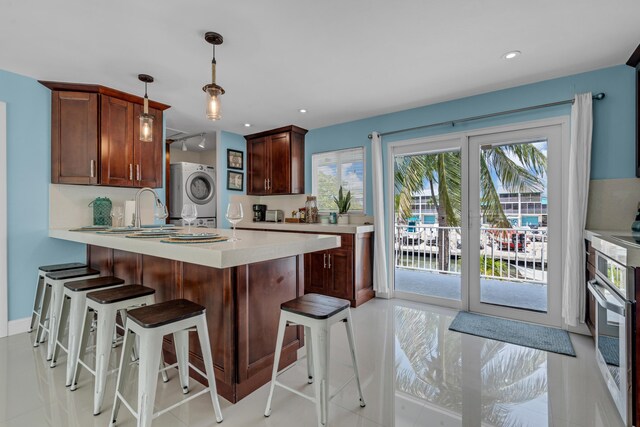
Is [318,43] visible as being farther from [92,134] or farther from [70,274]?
[70,274]

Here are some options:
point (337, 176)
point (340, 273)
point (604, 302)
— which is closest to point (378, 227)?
point (340, 273)

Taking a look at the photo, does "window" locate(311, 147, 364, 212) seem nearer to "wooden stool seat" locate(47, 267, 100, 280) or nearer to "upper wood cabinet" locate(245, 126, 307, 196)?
"upper wood cabinet" locate(245, 126, 307, 196)

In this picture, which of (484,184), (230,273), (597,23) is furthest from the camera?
(484,184)

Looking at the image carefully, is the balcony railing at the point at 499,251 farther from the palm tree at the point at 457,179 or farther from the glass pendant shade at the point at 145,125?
the glass pendant shade at the point at 145,125

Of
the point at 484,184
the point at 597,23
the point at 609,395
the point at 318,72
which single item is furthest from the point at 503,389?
the point at 318,72

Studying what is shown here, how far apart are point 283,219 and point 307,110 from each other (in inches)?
76.9

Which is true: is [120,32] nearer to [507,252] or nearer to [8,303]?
[8,303]

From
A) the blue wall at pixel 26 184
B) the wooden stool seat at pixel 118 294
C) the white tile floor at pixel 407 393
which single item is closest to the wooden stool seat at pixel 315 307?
the white tile floor at pixel 407 393

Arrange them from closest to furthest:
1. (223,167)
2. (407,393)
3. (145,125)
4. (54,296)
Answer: (407,393) → (54,296) → (145,125) → (223,167)

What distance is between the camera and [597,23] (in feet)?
6.72

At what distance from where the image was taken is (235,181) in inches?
198

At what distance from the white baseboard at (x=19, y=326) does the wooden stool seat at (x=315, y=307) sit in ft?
9.59

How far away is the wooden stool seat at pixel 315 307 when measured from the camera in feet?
5.04

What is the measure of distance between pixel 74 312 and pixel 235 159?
11.3 feet
